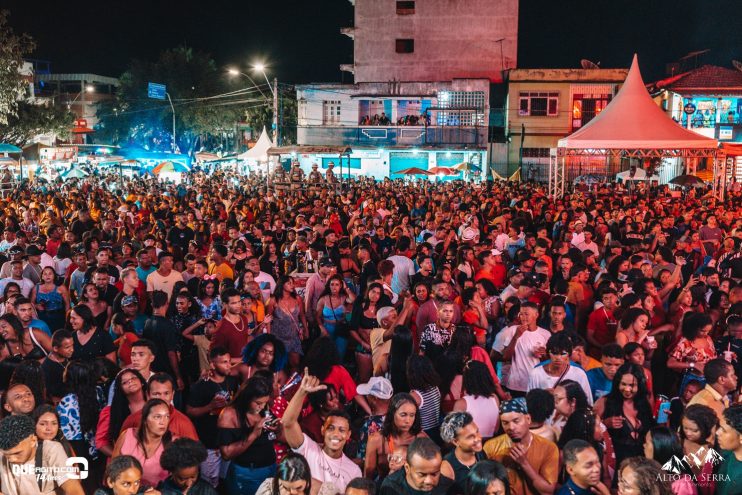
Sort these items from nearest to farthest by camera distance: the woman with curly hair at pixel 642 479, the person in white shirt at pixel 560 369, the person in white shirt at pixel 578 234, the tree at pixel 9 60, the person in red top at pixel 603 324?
the woman with curly hair at pixel 642 479, the person in white shirt at pixel 560 369, the person in red top at pixel 603 324, the person in white shirt at pixel 578 234, the tree at pixel 9 60

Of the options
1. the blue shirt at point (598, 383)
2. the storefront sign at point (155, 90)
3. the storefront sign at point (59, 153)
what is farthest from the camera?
the storefront sign at point (155, 90)

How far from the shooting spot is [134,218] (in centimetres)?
1418

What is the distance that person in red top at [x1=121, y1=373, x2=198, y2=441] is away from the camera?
4238 millimetres

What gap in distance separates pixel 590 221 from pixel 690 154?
7.91 metres

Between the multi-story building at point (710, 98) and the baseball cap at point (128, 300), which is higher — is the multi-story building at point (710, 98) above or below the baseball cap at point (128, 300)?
above

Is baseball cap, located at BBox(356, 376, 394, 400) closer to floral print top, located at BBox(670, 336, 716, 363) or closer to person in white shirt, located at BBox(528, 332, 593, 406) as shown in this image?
person in white shirt, located at BBox(528, 332, 593, 406)

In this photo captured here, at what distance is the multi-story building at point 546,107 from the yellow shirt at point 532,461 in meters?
33.0

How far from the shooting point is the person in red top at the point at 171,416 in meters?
4.24

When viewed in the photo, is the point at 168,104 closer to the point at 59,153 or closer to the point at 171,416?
the point at 59,153

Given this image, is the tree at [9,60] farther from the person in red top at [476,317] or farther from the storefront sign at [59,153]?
the person in red top at [476,317]

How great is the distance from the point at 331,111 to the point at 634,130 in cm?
2275

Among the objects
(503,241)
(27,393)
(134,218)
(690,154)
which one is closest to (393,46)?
(690,154)

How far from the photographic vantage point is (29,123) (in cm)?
3481

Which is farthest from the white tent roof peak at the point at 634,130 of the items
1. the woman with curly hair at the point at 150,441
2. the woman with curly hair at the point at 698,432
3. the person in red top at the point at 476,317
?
the woman with curly hair at the point at 150,441
